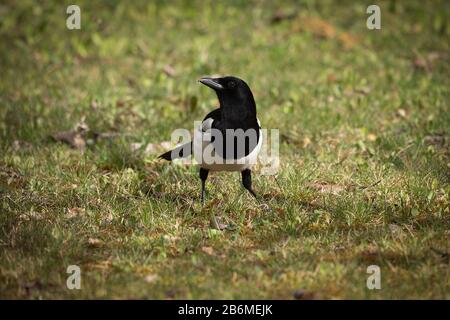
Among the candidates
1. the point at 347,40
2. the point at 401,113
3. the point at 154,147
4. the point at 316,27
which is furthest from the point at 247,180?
the point at 316,27

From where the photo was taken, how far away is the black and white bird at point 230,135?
15.3ft

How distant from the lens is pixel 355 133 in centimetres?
636

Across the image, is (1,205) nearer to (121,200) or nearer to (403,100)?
(121,200)

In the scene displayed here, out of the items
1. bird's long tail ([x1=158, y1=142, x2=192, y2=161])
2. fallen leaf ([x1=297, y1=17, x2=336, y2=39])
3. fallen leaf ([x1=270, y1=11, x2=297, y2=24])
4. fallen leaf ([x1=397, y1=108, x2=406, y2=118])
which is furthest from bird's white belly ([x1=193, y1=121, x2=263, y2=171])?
fallen leaf ([x1=270, y1=11, x2=297, y2=24])

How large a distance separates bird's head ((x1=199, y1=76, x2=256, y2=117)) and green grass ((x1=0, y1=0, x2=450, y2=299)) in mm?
588

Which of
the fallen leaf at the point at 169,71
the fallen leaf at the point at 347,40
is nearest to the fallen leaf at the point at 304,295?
the fallen leaf at the point at 169,71

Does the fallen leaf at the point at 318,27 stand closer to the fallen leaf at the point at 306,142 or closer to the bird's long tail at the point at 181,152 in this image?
the fallen leaf at the point at 306,142

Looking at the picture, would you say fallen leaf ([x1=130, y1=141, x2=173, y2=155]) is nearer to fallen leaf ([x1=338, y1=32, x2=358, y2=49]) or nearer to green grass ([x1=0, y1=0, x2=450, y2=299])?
green grass ([x1=0, y1=0, x2=450, y2=299])

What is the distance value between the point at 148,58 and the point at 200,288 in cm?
534

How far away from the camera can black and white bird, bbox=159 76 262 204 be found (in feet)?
15.3
